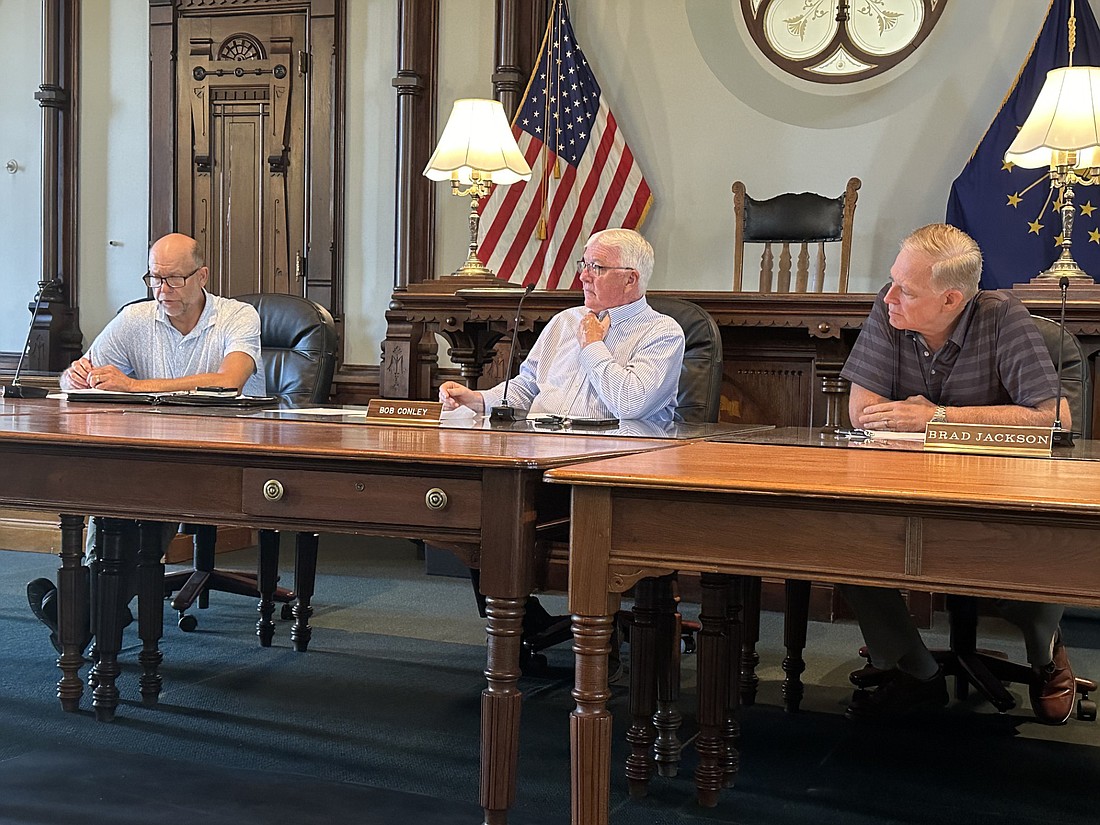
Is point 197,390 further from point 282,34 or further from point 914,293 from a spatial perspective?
point 282,34

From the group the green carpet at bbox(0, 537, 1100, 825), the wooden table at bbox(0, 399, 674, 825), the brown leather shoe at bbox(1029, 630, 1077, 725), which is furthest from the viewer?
the brown leather shoe at bbox(1029, 630, 1077, 725)

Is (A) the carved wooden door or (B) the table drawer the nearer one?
(B) the table drawer

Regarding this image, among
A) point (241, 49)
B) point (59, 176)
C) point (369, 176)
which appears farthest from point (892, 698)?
point (59, 176)

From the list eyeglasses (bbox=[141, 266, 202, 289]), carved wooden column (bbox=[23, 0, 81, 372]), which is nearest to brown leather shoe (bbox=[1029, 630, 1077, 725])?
eyeglasses (bbox=[141, 266, 202, 289])

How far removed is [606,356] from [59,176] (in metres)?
4.60

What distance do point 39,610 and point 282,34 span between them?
12.9ft

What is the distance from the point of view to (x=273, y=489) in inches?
75.9

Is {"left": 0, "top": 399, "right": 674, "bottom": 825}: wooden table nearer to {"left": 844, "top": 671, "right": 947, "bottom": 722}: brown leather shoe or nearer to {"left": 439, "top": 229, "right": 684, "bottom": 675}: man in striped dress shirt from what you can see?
{"left": 439, "top": 229, "right": 684, "bottom": 675}: man in striped dress shirt

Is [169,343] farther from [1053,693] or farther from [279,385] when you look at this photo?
[1053,693]

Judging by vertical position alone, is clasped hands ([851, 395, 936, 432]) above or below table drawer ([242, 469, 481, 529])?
above

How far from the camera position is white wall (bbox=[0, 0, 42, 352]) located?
653 centimetres

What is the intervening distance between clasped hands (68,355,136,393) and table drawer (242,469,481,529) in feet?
4.47

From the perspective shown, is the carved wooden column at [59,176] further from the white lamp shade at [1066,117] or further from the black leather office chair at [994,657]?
the black leather office chair at [994,657]

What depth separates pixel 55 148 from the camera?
6.46 m
